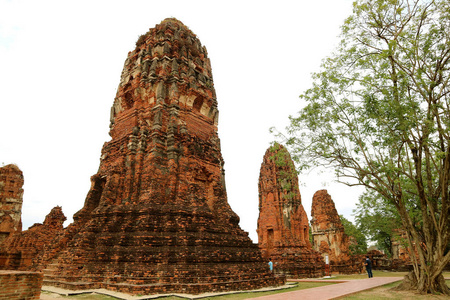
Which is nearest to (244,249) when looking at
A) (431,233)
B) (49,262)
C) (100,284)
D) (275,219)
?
(100,284)

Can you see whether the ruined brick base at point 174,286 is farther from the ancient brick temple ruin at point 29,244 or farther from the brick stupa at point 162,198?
the ancient brick temple ruin at point 29,244

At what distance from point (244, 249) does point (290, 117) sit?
216 inches

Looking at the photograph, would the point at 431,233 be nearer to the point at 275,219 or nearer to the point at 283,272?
the point at 283,272

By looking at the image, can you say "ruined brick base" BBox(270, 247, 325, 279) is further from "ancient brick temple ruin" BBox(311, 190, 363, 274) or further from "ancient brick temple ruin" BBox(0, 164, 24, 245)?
"ancient brick temple ruin" BBox(0, 164, 24, 245)

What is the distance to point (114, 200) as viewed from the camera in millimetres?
11320

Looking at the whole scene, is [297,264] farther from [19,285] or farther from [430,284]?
[19,285]

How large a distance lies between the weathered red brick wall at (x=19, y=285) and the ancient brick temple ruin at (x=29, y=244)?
1498cm

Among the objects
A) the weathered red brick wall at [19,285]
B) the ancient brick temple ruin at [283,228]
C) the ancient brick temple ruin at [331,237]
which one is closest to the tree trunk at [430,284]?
the ancient brick temple ruin at [283,228]

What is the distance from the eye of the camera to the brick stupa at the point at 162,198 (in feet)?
28.6

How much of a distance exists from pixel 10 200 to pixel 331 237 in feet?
85.6

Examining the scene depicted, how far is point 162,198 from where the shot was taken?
10867 millimetres

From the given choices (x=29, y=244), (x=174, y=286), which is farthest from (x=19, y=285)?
(x=29, y=244)

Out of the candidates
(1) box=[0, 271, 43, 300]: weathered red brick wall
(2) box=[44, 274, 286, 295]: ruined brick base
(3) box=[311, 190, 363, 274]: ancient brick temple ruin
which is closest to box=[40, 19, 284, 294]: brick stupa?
(2) box=[44, 274, 286, 295]: ruined brick base

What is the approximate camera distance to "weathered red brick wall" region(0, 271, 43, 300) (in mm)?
5078
